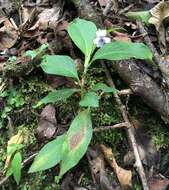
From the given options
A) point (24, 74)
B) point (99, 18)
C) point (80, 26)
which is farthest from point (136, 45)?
point (24, 74)

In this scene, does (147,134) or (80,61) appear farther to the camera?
(80,61)

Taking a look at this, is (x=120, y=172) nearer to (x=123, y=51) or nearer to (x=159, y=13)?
(x=123, y=51)

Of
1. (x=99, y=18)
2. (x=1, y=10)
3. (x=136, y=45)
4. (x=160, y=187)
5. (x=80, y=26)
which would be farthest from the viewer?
(x=1, y=10)

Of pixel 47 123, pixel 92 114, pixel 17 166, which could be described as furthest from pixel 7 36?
pixel 17 166

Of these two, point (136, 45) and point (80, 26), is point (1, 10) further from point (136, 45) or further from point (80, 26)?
point (136, 45)

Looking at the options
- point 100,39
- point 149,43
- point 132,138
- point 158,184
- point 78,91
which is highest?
point 100,39

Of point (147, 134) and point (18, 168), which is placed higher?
point (18, 168)

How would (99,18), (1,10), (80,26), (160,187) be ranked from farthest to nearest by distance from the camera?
(1,10), (99,18), (80,26), (160,187)
